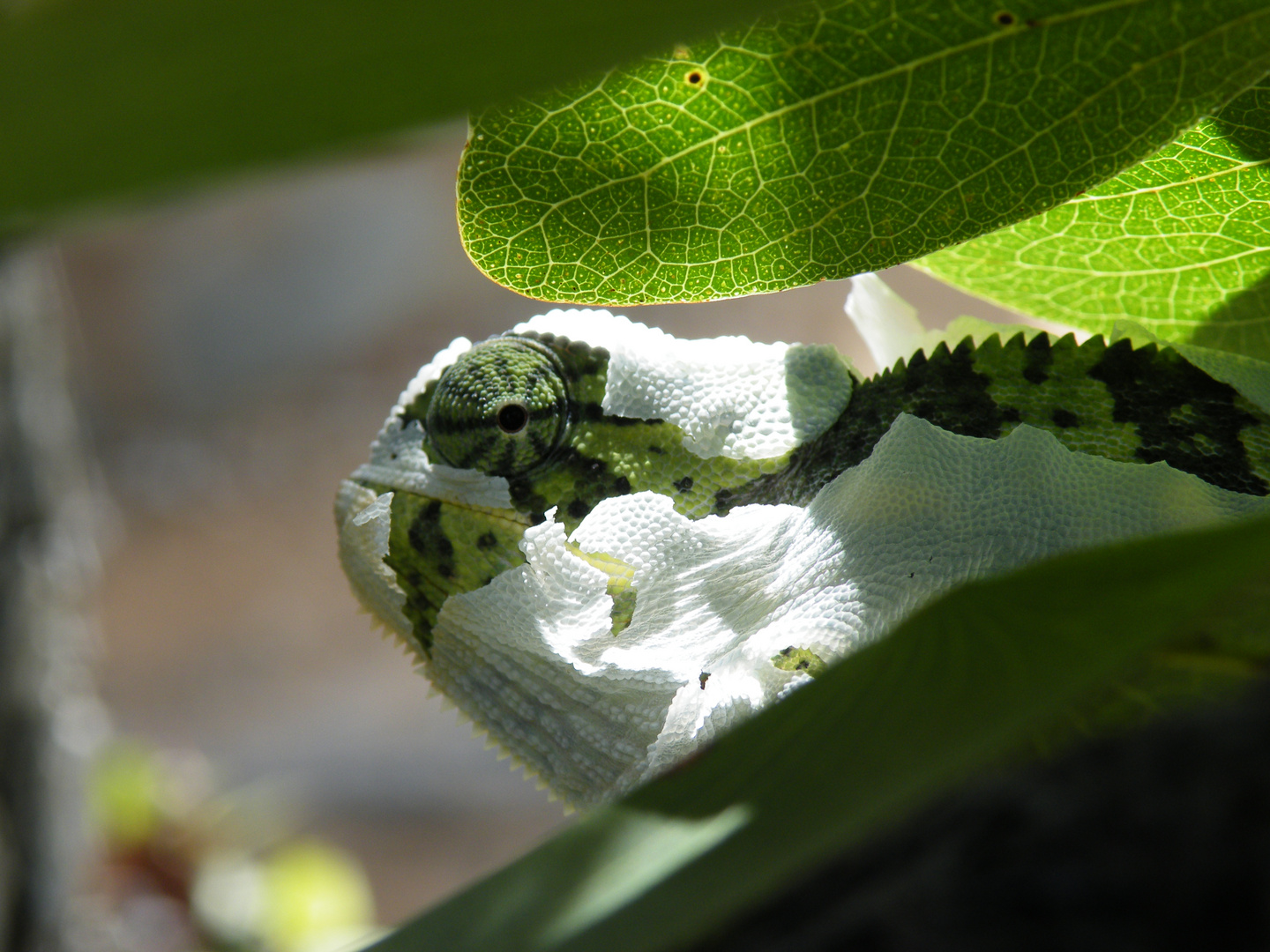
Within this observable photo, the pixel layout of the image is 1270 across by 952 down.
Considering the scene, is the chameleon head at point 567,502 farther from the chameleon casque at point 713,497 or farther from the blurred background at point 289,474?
the blurred background at point 289,474

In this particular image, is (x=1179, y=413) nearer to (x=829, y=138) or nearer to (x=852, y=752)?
(x=829, y=138)

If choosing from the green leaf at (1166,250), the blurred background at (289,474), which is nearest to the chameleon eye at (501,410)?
the green leaf at (1166,250)

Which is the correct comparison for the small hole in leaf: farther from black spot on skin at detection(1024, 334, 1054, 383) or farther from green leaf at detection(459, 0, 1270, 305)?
black spot on skin at detection(1024, 334, 1054, 383)

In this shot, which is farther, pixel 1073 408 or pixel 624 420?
pixel 624 420

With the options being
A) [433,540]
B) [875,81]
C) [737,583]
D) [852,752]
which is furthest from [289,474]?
[852,752]

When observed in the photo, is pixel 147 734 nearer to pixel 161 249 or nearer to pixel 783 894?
pixel 161 249

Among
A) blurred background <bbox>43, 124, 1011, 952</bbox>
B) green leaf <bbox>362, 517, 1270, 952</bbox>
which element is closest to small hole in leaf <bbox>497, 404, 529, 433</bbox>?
green leaf <bbox>362, 517, 1270, 952</bbox>

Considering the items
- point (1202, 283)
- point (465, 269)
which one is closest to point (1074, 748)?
point (1202, 283)
